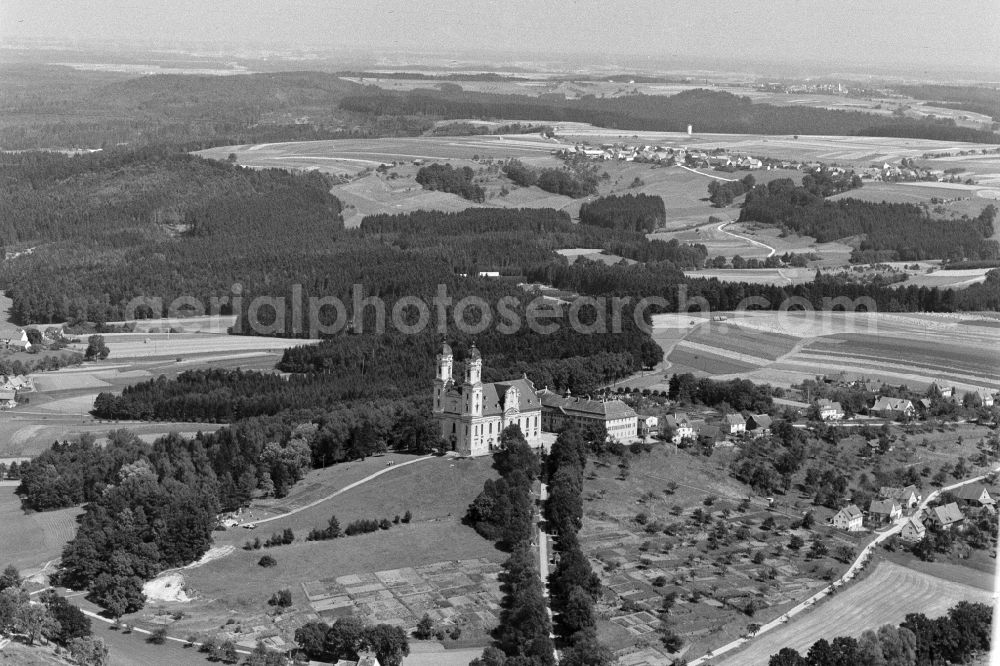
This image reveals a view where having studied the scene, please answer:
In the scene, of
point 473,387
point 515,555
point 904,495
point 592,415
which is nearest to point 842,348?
point 592,415

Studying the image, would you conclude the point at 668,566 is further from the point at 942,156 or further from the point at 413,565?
the point at 942,156

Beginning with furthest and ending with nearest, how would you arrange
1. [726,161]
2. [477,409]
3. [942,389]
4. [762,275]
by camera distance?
[726,161] < [762,275] < [942,389] < [477,409]

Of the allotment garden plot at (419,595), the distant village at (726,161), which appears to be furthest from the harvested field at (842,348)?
the distant village at (726,161)

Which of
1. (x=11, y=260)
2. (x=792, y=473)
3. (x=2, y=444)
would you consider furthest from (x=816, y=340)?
(x=11, y=260)

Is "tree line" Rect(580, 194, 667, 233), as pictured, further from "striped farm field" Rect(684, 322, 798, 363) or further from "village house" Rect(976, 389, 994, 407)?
"village house" Rect(976, 389, 994, 407)

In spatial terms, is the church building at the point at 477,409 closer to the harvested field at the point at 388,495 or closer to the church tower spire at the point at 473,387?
the church tower spire at the point at 473,387

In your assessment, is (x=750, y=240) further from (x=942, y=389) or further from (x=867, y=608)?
(x=867, y=608)
